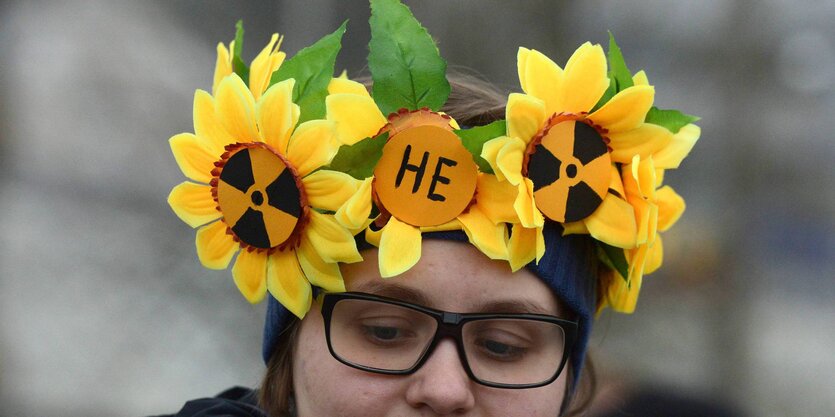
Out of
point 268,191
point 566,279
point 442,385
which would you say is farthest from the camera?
point 566,279

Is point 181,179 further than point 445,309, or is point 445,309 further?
point 181,179

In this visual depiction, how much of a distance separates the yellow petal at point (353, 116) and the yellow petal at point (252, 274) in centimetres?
32

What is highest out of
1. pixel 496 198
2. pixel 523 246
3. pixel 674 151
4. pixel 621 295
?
pixel 674 151

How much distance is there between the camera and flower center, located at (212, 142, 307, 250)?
1862mm

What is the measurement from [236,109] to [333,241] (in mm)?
347

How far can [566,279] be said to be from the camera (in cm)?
198

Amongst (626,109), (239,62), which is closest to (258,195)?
(239,62)

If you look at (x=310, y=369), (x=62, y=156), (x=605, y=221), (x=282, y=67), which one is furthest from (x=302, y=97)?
(x=62, y=156)

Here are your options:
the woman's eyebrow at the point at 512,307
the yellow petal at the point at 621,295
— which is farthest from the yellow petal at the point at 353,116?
the yellow petal at the point at 621,295

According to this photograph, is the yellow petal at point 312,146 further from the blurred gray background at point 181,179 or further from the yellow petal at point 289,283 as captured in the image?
the blurred gray background at point 181,179

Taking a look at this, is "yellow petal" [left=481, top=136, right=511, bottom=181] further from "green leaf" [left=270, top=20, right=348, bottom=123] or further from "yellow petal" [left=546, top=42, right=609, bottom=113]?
"green leaf" [left=270, top=20, right=348, bottom=123]

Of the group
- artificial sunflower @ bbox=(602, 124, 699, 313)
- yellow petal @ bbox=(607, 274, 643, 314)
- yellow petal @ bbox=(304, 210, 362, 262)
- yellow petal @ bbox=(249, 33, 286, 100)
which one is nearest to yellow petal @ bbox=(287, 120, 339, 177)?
yellow petal @ bbox=(304, 210, 362, 262)

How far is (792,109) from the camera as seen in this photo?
6.43m

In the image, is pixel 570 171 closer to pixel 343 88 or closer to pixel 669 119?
pixel 669 119
